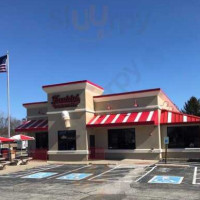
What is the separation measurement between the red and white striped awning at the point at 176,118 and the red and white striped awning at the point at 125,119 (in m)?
0.92

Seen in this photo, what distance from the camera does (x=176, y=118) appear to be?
25.3 m

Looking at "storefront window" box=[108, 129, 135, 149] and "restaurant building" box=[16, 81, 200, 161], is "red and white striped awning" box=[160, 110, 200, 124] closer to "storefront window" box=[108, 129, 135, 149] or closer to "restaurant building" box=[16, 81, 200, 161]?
"restaurant building" box=[16, 81, 200, 161]

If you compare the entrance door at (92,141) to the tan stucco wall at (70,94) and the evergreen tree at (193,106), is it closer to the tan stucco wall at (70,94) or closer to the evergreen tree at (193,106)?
the tan stucco wall at (70,94)

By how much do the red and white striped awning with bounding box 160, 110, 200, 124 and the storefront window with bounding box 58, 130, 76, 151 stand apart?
7.29 meters

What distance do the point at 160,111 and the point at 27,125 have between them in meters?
12.3

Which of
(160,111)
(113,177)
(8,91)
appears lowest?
(113,177)

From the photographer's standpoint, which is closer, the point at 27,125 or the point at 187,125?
the point at 187,125

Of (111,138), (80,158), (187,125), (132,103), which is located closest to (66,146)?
(80,158)

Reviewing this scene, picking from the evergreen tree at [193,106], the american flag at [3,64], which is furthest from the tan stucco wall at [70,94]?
the evergreen tree at [193,106]

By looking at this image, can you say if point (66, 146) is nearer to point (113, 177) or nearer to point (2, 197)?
point (113, 177)

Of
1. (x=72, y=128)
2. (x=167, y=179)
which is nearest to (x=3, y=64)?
(x=72, y=128)

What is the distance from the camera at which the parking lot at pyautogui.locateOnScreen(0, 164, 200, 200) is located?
39.1 feet

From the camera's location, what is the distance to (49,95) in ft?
Result: 92.2

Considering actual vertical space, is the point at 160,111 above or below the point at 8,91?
below
